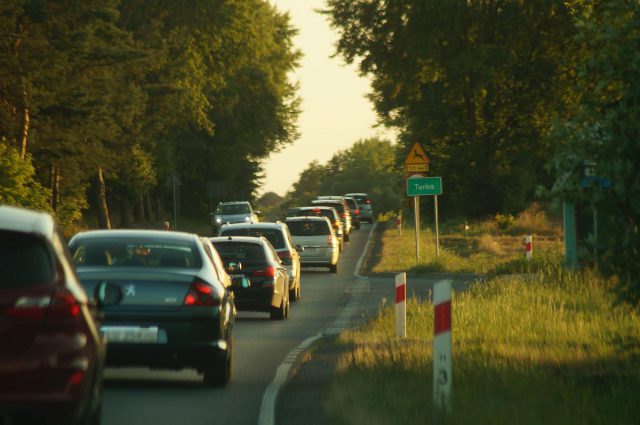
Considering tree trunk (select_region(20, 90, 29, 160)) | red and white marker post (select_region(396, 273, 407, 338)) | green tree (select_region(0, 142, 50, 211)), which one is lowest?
red and white marker post (select_region(396, 273, 407, 338))

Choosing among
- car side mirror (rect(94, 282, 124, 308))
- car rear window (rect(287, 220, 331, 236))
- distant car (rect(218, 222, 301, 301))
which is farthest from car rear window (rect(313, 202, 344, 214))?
car side mirror (rect(94, 282, 124, 308))

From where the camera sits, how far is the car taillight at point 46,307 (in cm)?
809

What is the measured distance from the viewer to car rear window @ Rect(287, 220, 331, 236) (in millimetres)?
42281

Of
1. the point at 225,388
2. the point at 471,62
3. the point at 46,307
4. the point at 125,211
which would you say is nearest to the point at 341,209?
the point at 125,211

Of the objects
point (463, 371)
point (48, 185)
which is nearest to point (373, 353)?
Result: point (463, 371)

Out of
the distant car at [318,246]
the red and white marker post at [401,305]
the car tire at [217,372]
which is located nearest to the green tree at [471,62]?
the distant car at [318,246]

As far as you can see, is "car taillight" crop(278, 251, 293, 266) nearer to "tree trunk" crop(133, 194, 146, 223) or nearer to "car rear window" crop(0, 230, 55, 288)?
"car rear window" crop(0, 230, 55, 288)

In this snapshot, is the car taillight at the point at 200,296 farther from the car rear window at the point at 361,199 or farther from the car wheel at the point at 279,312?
the car rear window at the point at 361,199

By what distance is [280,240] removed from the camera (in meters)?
30.4

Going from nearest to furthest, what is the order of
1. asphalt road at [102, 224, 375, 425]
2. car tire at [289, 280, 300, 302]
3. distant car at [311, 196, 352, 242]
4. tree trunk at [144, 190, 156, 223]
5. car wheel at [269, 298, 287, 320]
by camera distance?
asphalt road at [102, 224, 375, 425], car wheel at [269, 298, 287, 320], car tire at [289, 280, 300, 302], distant car at [311, 196, 352, 242], tree trunk at [144, 190, 156, 223]

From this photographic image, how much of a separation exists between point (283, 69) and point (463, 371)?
7406cm

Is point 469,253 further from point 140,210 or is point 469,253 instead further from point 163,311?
point 140,210

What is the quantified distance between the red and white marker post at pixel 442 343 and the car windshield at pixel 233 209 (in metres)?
57.2

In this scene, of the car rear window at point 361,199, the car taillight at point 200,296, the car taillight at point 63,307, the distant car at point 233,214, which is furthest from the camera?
the car rear window at point 361,199
